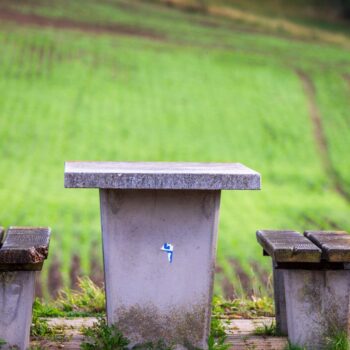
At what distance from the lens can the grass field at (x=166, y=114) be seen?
759 inches

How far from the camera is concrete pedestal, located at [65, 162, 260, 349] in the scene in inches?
209

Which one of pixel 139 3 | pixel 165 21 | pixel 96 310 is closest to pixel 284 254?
pixel 96 310

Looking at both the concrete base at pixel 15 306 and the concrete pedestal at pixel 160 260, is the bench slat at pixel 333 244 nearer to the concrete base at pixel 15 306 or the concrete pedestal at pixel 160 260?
the concrete pedestal at pixel 160 260

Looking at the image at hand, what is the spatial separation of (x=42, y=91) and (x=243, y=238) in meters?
13.9

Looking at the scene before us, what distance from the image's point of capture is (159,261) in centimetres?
533

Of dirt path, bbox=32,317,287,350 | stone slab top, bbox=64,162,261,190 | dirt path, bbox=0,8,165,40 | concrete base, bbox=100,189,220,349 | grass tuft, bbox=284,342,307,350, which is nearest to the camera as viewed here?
stone slab top, bbox=64,162,261,190

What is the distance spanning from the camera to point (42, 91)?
29.8m

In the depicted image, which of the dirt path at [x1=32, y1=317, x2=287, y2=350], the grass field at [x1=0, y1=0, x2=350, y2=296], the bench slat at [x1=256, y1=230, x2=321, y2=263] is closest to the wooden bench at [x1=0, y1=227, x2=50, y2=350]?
the dirt path at [x1=32, y1=317, x2=287, y2=350]

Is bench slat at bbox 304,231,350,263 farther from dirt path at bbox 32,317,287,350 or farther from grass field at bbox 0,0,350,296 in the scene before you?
grass field at bbox 0,0,350,296

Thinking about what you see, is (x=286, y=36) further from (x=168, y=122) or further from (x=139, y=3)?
(x=168, y=122)

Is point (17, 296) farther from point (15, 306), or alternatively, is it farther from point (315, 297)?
point (315, 297)

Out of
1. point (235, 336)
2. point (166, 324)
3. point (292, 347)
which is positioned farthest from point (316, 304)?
point (166, 324)

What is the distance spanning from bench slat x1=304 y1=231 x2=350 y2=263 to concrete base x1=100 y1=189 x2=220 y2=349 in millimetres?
722

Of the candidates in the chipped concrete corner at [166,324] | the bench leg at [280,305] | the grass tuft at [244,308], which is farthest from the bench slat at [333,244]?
the grass tuft at [244,308]
